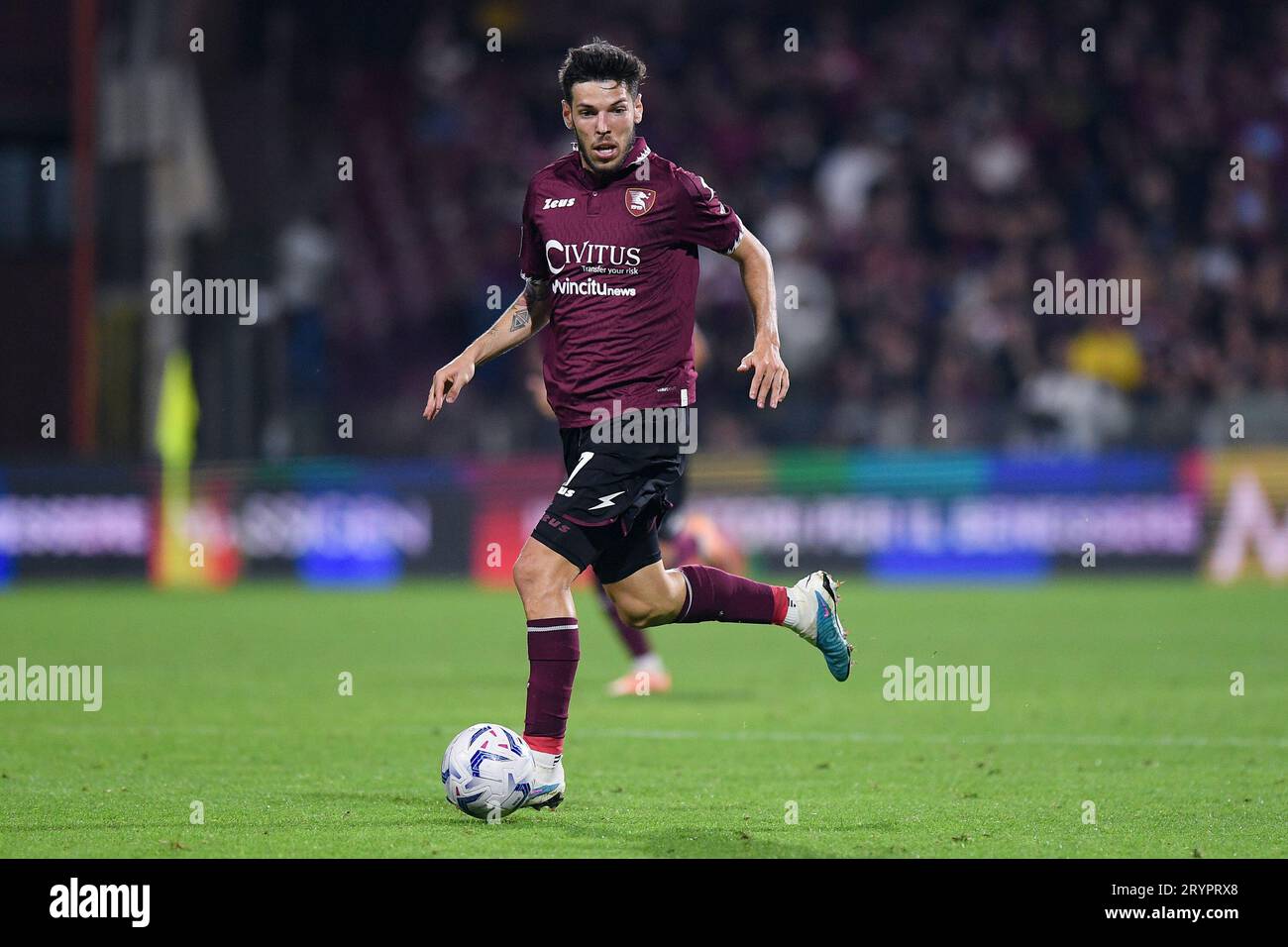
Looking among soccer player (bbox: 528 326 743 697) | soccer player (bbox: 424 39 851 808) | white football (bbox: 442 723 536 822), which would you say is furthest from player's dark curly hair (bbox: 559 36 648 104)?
soccer player (bbox: 528 326 743 697)

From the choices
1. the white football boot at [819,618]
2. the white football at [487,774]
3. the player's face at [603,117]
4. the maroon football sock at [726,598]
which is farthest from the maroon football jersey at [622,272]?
the white football at [487,774]

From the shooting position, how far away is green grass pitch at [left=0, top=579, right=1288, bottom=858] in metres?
5.99

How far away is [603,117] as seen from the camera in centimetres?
651

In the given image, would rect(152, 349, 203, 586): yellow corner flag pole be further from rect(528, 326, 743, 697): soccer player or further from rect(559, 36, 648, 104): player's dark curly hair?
rect(559, 36, 648, 104): player's dark curly hair

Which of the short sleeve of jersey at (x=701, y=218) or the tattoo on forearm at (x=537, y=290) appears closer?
the short sleeve of jersey at (x=701, y=218)

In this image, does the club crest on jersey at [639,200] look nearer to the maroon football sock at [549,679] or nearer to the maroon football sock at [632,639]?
the maroon football sock at [549,679]

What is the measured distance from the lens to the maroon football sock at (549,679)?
6.53 m

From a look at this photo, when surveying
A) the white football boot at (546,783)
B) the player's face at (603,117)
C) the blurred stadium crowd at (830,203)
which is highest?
the blurred stadium crowd at (830,203)

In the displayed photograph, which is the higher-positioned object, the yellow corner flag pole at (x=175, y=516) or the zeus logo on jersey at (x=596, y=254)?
the zeus logo on jersey at (x=596, y=254)

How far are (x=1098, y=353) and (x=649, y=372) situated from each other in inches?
568

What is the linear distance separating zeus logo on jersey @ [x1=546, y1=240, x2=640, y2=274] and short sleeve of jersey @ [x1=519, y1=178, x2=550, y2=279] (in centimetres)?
11

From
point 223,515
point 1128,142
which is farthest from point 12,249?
point 1128,142

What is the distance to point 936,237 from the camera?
22.2 meters

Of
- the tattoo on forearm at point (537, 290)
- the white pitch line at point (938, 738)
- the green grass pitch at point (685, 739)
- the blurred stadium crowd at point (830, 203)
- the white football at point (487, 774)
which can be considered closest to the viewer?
the green grass pitch at point (685, 739)
